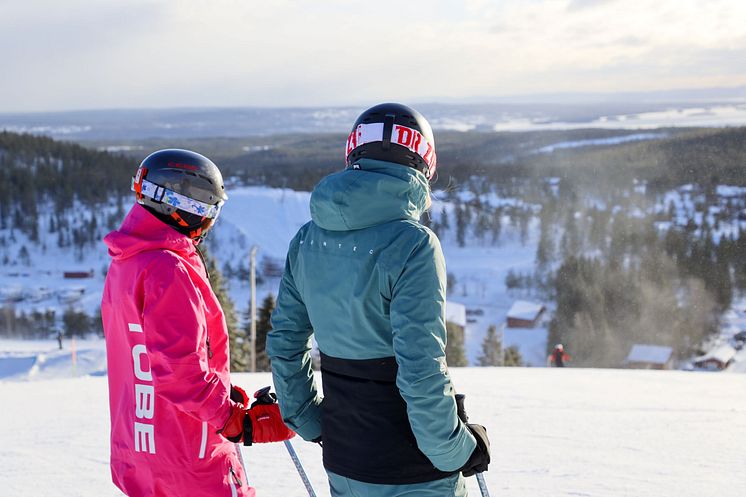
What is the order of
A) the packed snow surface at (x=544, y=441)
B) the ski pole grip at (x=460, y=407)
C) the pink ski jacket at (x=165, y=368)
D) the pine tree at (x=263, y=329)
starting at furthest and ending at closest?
1. the pine tree at (x=263, y=329)
2. the packed snow surface at (x=544, y=441)
3. the pink ski jacket at (x=165, y=368)
4. the ski pole grip at (x=460, y=407)

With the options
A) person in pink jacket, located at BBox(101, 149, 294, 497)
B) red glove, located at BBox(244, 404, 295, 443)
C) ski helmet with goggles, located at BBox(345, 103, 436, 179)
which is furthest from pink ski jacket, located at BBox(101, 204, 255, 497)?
ski helmet with goggles, located at BBox(345, 103, 436, 179)

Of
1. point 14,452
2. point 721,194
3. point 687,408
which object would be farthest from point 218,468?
point 721,194

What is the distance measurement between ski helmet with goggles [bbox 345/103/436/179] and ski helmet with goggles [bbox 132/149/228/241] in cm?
67

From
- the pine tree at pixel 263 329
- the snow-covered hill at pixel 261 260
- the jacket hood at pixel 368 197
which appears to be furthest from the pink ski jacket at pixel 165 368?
the snow-covered hill at pixel 261 260

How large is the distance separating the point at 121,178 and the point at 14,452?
98.7 metres

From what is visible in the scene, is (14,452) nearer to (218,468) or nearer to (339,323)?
(218,468)

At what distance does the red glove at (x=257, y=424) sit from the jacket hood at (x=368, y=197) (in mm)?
687

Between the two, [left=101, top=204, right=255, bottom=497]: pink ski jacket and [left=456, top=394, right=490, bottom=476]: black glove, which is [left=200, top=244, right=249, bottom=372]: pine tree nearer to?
[left=101, top=204, right=255, bottom=497]: pink ski jacket

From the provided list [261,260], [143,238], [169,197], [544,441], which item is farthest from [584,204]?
[143,238]

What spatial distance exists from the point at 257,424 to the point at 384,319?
654 millimetres

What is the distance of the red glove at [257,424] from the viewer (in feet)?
6.88

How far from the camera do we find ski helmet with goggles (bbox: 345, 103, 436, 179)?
1.85 metres

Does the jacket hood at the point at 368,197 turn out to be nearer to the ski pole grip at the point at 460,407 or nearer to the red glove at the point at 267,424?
the ski pole grip at the point at 460,407

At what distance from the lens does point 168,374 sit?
198 cm
